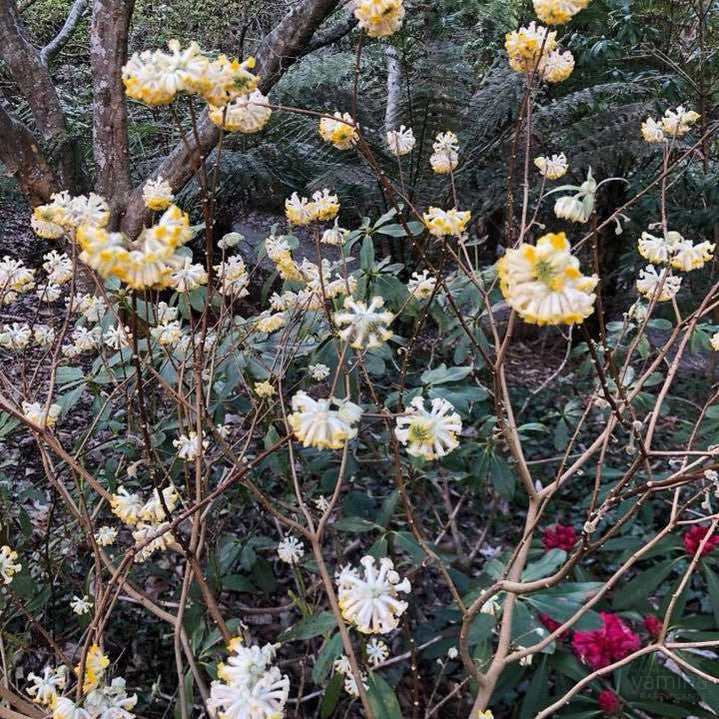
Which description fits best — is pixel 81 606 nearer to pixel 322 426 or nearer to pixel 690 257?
pixel 322 426

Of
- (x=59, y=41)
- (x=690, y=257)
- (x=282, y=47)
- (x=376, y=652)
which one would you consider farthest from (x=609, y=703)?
(x=59, y=41)

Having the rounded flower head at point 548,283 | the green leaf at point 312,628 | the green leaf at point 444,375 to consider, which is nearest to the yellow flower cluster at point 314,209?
the green leaf at point 444,375

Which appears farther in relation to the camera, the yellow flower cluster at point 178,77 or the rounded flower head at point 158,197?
the rounded flower head at point 158,197

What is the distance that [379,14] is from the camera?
818 mm

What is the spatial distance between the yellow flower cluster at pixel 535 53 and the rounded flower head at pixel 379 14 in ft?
0.64

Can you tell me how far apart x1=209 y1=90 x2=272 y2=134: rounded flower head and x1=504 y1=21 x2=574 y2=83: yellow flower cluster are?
41 centimetres

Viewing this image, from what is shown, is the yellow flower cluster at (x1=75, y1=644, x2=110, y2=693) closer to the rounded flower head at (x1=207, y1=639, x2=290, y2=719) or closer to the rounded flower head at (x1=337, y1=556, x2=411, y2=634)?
the rounded flower head at (x1=207, y1=639, x2=290, y2=719)

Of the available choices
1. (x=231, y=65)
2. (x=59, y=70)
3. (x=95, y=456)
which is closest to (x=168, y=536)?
(x=231, y=65)

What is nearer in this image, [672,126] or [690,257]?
[690,257]

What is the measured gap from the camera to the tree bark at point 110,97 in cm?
221

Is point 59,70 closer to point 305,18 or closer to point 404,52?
point 404,52

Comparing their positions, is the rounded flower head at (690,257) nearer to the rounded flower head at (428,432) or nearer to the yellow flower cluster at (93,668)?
the rounded flower head at (428,432)

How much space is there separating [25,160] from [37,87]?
0.50 metres

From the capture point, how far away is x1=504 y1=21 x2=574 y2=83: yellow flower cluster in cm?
93
